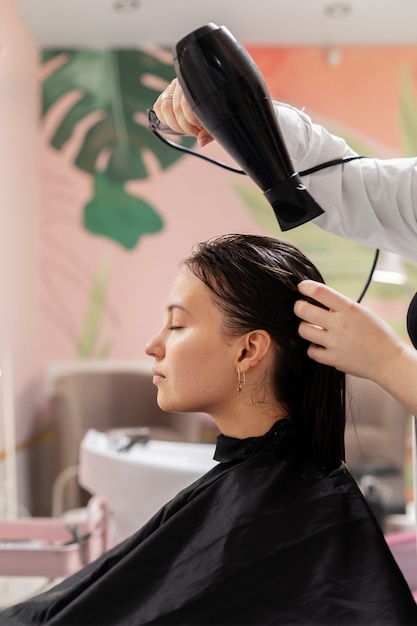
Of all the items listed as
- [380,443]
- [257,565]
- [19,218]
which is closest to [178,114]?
[257,565]

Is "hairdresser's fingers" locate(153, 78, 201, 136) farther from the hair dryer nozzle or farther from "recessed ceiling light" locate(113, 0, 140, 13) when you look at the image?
"recessed ceiling light" locate(113, 0, 140, 13)

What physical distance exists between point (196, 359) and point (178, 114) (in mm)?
358

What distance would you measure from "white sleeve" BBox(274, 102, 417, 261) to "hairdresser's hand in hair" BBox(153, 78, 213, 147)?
0.62ft

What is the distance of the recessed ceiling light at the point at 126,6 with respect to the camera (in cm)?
453

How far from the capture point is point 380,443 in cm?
463

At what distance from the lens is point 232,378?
3.97ft

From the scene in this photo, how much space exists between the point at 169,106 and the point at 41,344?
4.26 meters

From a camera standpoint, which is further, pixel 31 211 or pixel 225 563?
pixel 31 211

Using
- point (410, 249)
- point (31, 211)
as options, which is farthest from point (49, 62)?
point (410, 249)

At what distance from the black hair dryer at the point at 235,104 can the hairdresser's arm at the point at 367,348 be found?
16 cm

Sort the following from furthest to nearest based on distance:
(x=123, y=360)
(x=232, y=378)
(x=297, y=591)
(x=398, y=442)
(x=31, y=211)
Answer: (x=123, y=360), (x=31, y=211), (x=398, y=442), (x=232, y=378), (x=297, y=591)

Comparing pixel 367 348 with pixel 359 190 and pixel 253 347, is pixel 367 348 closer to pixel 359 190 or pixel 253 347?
pixel 253 347

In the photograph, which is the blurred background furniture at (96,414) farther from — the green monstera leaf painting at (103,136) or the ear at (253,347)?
the ear at (253,347)

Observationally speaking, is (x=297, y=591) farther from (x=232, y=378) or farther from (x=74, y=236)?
(x=74, y=236)
